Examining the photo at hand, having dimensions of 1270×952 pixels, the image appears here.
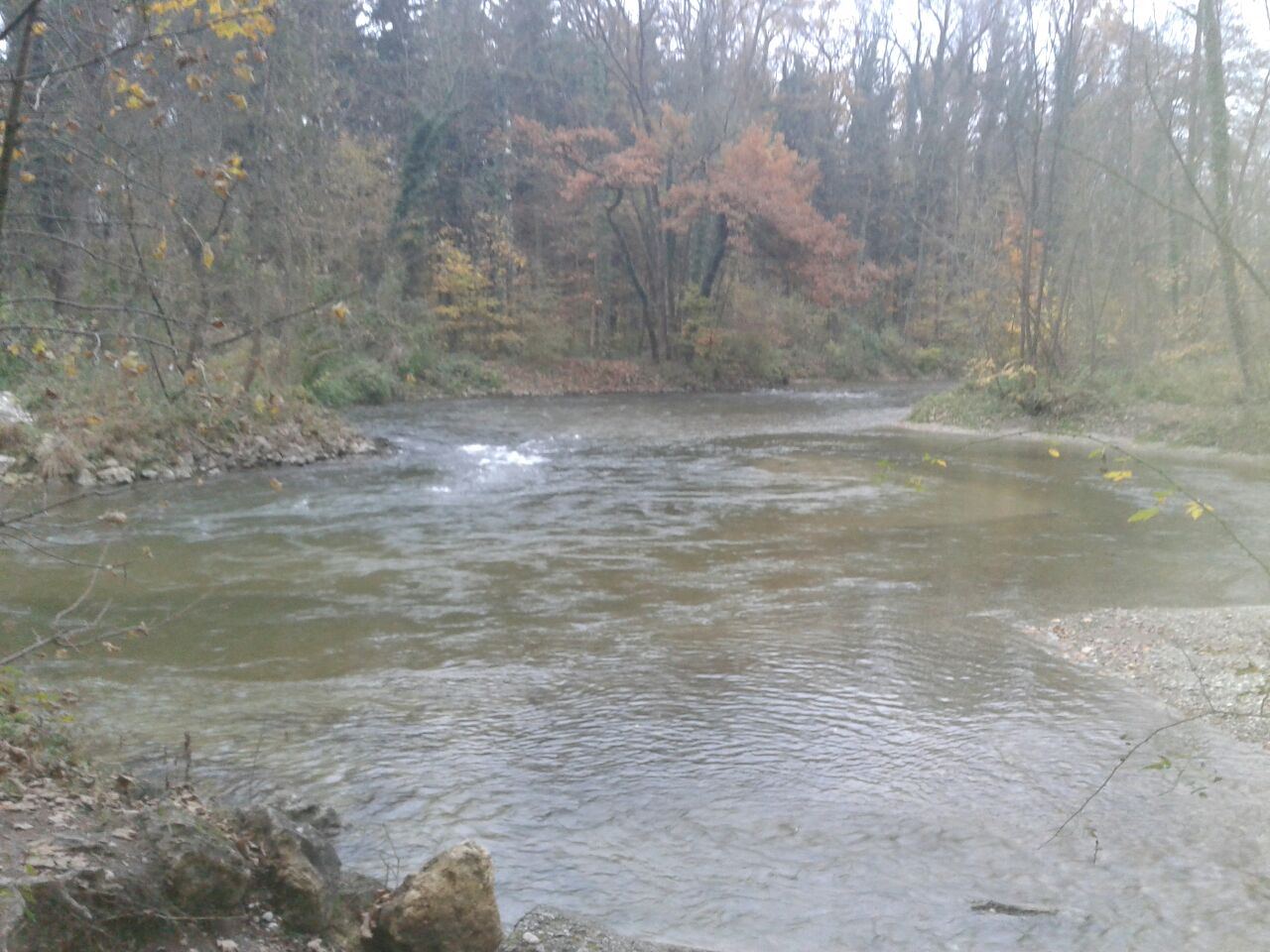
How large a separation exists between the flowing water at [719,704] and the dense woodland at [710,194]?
2.95 meters

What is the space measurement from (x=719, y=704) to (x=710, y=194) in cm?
3581

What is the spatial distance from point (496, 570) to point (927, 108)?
4943cm

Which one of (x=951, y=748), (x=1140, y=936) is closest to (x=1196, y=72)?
(x=951, y=748)

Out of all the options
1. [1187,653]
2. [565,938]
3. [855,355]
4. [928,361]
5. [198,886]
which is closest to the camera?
[198,886]

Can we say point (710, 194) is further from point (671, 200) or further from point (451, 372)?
point (451, 372)

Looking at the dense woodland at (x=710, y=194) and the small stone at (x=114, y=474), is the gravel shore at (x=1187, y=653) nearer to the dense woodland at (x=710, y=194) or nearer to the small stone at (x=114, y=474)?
the dense woodland at (x=710, y=194)

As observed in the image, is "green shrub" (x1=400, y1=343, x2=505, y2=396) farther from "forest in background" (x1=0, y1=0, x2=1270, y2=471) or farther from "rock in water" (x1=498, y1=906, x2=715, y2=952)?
"rock in water" (x1=498, y1=906, x2=715, y2=952)

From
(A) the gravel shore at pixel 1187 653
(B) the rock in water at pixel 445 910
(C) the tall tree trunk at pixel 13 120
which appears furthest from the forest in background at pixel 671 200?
(A) the gravel shore at pixel 1187 653

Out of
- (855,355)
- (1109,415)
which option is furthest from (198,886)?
(855,355)

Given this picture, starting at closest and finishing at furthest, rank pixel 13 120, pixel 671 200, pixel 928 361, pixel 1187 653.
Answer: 1. pixel 13 120
2. pixel 1187 653
3. pixel 671 200
4. pixel 928 361

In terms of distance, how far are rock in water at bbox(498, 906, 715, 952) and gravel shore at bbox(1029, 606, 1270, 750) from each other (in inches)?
174

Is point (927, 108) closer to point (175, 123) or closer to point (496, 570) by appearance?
point (175, 123)

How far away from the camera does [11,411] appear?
1809 centimetres

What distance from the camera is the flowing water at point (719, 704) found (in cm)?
555
